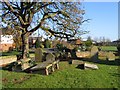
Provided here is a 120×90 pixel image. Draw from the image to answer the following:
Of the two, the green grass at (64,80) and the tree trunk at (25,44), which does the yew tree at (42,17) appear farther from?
the green grass at (64,80)

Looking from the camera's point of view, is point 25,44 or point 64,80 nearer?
point 64,80

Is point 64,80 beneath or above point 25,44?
beneath

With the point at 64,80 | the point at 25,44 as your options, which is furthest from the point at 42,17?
the point at 64,80

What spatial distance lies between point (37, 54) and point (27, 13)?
3980mm

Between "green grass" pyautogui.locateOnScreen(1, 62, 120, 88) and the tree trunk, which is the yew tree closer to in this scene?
the tree trunk

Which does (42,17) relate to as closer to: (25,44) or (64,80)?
(25,44)

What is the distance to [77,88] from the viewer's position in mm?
11008

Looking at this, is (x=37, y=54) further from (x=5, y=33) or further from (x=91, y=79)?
(x=91, y=79)

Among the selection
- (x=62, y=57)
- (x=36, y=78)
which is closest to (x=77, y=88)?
(x=36, y=78)

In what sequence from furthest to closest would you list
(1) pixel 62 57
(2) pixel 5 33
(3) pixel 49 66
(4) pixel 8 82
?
1. (1) pixel 62 57
2. (2) pixel 5 33
3. (3) pixel 49 66
4. (4) pixel 8 82

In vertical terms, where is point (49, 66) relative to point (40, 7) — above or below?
below

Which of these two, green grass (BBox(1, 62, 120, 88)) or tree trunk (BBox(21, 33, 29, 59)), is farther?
tree trunk (BBox(21, 33, 29, 59))

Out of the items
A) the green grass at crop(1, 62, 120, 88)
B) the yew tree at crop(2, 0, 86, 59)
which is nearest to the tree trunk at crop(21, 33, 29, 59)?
the yew tree at crop(2, 0, 86, 59)

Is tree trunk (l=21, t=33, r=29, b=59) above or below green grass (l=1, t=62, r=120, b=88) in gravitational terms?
above
